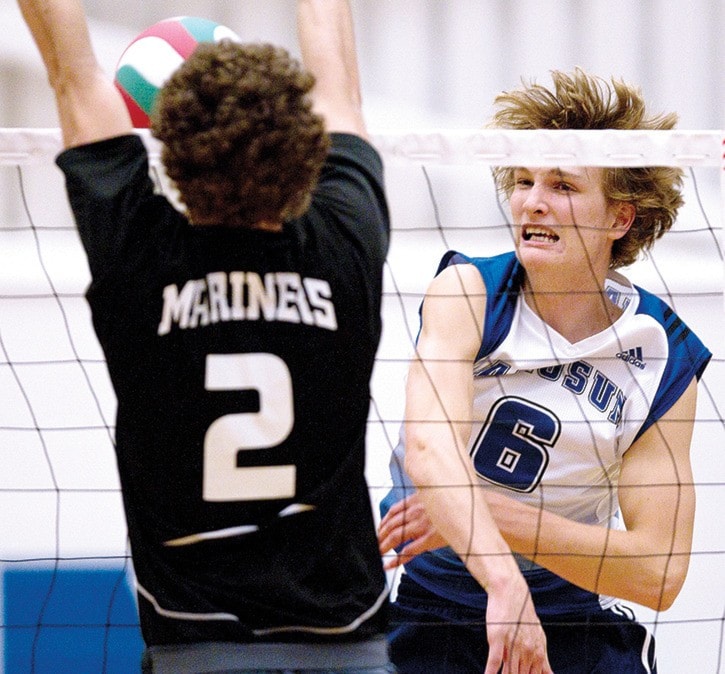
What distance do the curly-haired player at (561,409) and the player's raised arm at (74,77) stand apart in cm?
119

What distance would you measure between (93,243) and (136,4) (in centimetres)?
389

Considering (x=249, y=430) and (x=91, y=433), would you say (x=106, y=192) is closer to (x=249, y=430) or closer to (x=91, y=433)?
(x=249, y=430)

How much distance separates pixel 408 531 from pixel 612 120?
1.07 m

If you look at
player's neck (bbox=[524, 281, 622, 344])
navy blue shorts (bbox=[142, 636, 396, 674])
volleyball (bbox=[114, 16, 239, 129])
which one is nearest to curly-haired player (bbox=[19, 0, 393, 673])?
navy blue shorts (bbox=[142, 636, 396, 674])

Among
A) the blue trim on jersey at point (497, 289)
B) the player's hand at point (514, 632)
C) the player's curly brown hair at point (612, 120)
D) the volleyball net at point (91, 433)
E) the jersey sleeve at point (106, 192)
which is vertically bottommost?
the volleyball net at point (91, 433)

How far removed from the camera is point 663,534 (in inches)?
106

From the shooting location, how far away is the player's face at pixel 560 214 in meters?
2.65

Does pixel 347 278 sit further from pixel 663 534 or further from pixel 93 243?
pixel 663 534

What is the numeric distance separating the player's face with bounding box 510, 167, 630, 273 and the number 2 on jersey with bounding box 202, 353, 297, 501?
1.25 m

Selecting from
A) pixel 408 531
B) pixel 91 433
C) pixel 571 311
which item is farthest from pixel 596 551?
pixel 91 433

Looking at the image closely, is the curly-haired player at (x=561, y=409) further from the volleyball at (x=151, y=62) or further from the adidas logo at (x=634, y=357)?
the volleyball at (x=151, y=62)

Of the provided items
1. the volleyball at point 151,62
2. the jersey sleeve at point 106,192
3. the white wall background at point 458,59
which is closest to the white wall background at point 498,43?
the white wall background at point 458,59

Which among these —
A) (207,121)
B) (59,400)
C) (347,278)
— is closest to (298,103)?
(207,121)

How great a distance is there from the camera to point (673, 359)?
8.93ft
